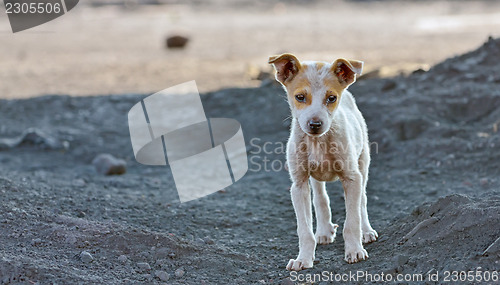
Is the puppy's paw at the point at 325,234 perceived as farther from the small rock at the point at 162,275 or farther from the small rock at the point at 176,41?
the small rock at the point at 176,41

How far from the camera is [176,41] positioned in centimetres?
2273

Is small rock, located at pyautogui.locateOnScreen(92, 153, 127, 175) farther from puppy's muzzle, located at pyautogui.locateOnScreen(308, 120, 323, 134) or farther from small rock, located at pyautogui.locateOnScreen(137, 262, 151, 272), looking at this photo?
puppy's muzzle, located at pyautogui.locateOnScreen(308, 120, 323, 134)

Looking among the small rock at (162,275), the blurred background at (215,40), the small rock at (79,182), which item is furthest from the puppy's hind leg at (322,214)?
the blurred background at (215,40)

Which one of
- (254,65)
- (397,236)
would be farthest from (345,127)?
(254,65)

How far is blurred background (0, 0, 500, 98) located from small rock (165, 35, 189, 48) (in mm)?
32

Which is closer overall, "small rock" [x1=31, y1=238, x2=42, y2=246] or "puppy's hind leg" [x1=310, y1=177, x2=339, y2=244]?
"small rock" [x1=31, y1=238, x2=42, y2=246]

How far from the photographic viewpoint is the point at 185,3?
35.5 metres

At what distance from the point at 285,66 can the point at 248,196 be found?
3015 millimetres

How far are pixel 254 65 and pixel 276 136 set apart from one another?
7.13 meters

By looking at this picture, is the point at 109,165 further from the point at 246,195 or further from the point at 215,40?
the point at 215,40

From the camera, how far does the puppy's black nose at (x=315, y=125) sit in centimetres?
543

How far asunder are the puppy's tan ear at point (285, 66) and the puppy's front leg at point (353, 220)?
966 mm

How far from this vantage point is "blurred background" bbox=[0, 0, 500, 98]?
1658 centimetres

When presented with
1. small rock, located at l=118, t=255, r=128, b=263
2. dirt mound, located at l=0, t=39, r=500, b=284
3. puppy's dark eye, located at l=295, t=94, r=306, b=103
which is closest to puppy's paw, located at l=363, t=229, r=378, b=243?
dirt mound, located at l=0, t=39, r=500, b=284
